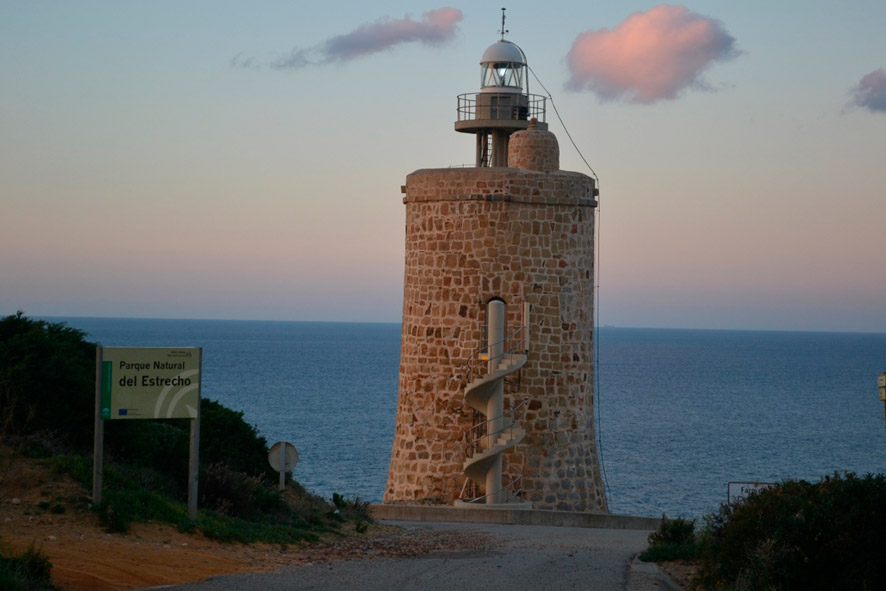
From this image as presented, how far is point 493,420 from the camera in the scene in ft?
65.1

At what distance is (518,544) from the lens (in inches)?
561

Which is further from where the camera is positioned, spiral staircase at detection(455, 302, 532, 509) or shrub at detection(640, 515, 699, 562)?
spiral staircase at detection(455, 302, 532, 509)

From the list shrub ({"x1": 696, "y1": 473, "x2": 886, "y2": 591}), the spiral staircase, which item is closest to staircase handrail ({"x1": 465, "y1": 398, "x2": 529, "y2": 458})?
the spiral staircase

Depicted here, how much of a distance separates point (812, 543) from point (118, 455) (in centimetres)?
835

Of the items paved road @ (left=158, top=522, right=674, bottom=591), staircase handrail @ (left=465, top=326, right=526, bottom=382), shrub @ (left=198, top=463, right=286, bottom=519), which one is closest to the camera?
paved road @ (left=158, top=522, right=674, bottom=591)

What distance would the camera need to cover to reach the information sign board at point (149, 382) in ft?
41.1

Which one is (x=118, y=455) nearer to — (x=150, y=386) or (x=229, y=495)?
(x=229, y=495)

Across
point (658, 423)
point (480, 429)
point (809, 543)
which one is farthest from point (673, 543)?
point (658, 423)

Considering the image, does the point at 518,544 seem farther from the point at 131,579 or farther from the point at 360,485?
the point at 360,485

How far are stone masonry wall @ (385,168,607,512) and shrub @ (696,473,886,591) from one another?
9462 millimetres

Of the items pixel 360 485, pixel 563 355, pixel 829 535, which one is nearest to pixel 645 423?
pixel 360 485

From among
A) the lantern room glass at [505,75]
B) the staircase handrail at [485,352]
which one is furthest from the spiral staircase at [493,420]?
the lantern room glass at [505,75]

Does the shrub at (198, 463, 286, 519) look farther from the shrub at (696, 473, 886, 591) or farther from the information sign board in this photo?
the shrub at (696, 473, 886, 591)

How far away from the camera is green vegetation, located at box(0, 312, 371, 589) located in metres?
12.6
